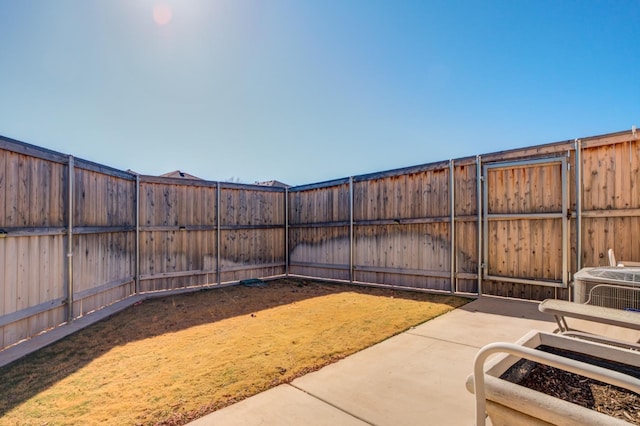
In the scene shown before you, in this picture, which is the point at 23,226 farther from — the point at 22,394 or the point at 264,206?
the point at 264,206

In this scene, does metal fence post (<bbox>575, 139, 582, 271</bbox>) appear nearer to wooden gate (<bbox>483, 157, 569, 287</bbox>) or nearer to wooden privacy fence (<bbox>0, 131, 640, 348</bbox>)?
wooden privacy fence (<bbox>0, 131, 640, 348</bbox>)

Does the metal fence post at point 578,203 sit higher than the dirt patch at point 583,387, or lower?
higher

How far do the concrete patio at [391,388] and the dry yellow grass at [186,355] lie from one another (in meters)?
0.19

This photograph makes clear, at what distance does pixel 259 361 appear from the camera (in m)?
2.96

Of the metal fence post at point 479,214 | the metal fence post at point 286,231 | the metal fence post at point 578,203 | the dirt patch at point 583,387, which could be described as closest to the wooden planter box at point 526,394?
the dirt patch at point 583,387

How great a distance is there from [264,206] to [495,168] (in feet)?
18.6

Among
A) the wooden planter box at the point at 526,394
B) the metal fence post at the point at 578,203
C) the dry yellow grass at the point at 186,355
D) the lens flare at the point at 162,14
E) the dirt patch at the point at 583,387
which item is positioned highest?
the lens flare at the point at 162,14

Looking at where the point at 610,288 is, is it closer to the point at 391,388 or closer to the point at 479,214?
the point at 391,388

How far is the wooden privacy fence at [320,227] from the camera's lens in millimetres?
3953

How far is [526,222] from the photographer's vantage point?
17.5 feet

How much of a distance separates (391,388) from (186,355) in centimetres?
215

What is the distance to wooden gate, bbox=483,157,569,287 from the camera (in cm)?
499

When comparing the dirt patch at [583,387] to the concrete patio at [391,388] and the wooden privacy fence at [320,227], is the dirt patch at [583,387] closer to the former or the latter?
the concrete patio at [391,388]

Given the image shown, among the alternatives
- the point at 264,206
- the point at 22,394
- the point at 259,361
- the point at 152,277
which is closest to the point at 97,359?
the point at 22,394
